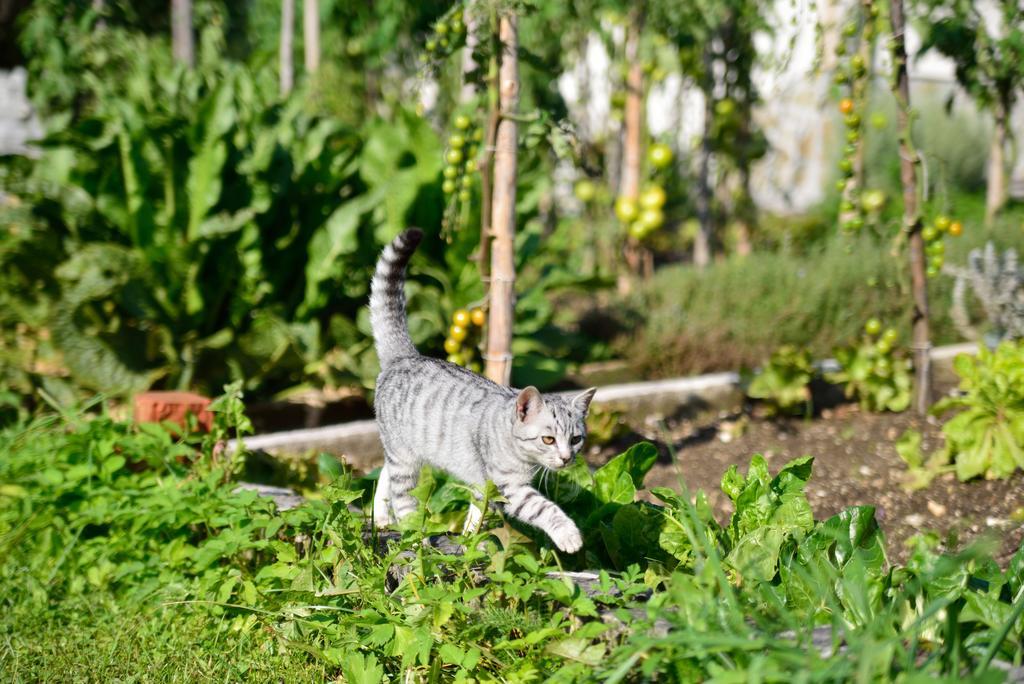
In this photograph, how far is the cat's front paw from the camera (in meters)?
2.21

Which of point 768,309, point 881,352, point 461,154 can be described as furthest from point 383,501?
point 768,309

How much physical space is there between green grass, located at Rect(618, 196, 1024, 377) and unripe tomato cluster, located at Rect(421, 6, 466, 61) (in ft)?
7.14

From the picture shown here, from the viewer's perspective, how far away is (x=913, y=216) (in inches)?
149

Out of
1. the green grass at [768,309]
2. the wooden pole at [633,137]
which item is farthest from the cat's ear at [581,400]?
the wooden pole at [633,137]

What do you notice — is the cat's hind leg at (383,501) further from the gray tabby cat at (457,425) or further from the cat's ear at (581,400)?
the cat's ear at (581,400)

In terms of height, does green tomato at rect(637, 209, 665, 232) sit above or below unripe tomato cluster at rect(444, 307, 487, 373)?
above

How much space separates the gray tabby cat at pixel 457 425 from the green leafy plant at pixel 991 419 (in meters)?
1.63

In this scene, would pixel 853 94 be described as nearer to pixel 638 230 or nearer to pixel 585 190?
pixel 638 230

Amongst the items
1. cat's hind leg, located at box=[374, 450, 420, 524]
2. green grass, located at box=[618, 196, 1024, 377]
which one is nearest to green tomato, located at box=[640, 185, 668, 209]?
green grass, located at box=[618, 196, 1024, 377]

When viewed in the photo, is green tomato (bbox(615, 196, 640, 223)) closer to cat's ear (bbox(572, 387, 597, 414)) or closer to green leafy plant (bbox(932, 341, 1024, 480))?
green leafy plant (bbox(932, 341, 1024, 480))

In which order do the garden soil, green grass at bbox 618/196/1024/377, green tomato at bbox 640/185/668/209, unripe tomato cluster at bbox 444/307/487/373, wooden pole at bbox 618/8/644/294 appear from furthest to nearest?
1. wooden pole at bbox 618/8/644/294
2. green tomato at bbox 640/185/668/209
3. green grass at bbox 618/196/1024/377
4. unripe tomato cluster at bbox 444/307/487/373
5. the garden soil

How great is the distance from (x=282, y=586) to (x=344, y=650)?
44 centimetres

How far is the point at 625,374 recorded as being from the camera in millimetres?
4785

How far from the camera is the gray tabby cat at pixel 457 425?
2.29m
